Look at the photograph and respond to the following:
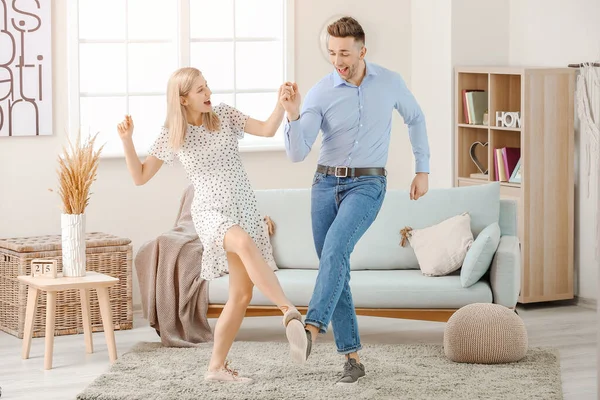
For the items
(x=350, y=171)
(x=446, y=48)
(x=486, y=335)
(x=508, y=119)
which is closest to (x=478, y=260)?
(x=486, y=335)

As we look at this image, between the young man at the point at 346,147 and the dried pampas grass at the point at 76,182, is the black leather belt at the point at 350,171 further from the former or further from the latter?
the dried pampas grass at the point at 76,182

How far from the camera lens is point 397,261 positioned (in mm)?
5961

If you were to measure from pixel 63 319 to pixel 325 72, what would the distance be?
255 cm

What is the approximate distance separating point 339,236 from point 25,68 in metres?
2.98

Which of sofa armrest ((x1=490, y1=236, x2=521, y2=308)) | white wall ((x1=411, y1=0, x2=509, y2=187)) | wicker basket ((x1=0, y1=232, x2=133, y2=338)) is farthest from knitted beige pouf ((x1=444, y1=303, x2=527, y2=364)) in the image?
white wall ((x1=411, y1=0, x2=509, y2=187))

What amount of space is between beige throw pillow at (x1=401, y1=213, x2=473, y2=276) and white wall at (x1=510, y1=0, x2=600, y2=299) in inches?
47.5

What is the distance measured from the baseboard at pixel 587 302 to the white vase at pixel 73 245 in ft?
10.7

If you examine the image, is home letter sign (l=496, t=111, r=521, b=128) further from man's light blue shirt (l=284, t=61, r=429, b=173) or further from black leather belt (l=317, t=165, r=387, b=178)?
black leather belt (l=317, t=165, r=387, b=178)

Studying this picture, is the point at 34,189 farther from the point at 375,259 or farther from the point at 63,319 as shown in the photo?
the point at 375,259

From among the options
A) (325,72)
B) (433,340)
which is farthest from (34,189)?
(433,340)

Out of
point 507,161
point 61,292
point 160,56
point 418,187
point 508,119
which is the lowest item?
point 61,292

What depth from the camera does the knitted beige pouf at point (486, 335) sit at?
513 centimetres

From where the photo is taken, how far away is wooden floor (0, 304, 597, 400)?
4.96 m

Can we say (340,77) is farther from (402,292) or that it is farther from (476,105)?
(476,105)
